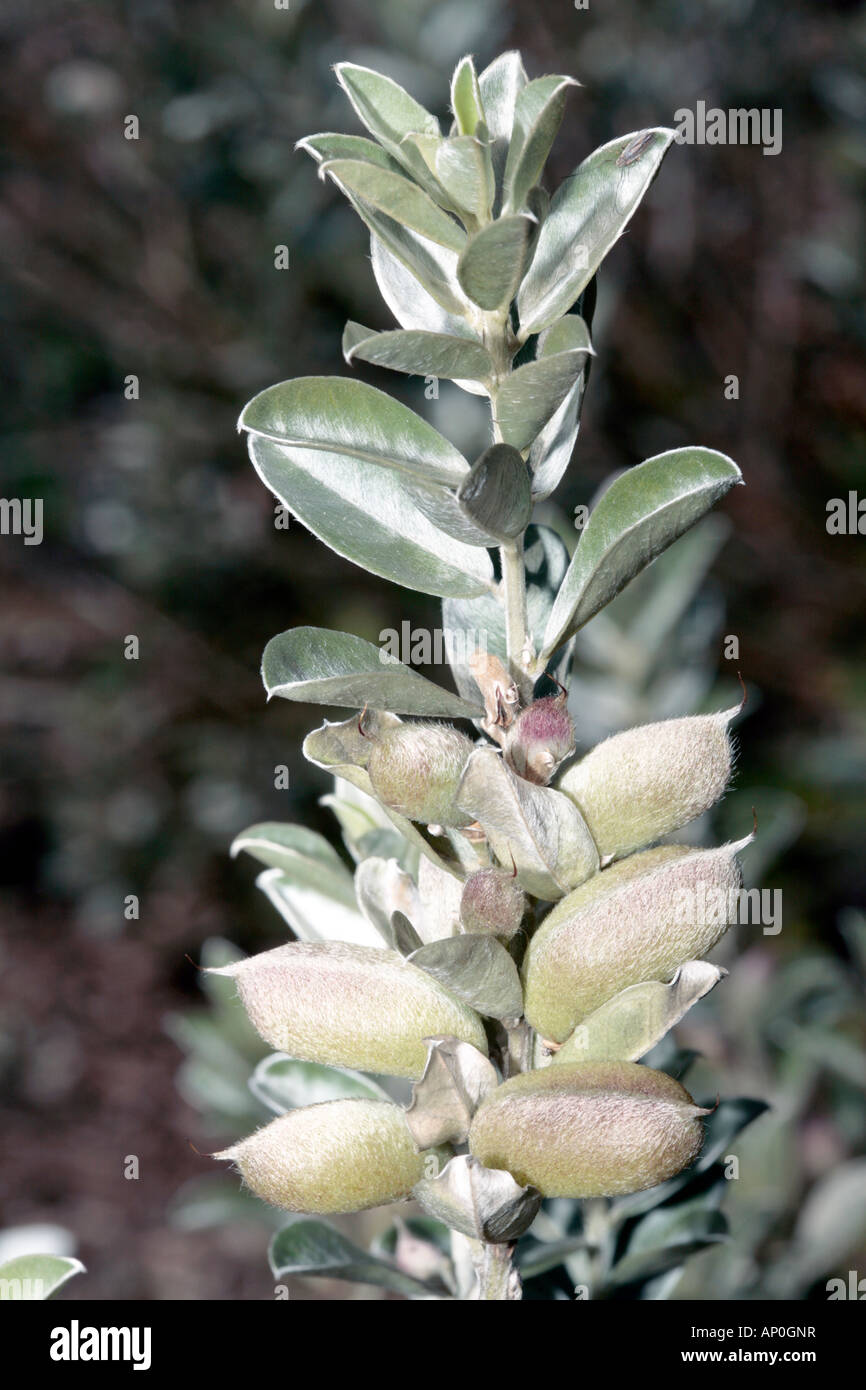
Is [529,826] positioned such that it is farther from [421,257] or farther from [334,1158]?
[421,257]

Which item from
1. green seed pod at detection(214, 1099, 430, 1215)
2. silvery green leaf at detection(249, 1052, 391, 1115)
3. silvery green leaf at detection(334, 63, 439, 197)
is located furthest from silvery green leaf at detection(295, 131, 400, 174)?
silvery green leaf at detection(249, 1052, 391, 1115)

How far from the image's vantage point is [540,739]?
63 cm

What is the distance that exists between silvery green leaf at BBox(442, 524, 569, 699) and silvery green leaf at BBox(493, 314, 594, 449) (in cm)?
12

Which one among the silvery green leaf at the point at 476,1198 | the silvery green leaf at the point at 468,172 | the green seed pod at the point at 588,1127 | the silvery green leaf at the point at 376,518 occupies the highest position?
the silvery green leaf at the point at 468,172

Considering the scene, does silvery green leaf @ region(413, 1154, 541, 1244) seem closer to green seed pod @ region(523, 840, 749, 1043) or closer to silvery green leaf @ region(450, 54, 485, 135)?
green seed pod @ region(523, 840, 749, 1043)

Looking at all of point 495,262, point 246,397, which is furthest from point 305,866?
point 246,397

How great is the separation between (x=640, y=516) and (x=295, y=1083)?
515 millimetres

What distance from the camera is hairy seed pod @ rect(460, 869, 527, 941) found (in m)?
0.60

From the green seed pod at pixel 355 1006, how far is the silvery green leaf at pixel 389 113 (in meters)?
0.39

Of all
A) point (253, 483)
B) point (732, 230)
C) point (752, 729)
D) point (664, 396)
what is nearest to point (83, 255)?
point (253, 483)

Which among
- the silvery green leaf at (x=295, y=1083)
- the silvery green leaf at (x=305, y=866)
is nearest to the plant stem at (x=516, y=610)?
the silvery green leaf at (x=305, y=866)

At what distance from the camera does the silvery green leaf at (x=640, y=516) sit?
62 centimetres

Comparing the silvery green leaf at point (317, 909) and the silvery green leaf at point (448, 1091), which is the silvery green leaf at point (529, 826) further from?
the silvery green leaf at point (317, 909)

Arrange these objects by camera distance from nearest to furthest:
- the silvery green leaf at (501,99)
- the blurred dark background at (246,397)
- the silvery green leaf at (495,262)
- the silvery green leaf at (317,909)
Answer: the silvery green leaf at (495,262) < the silvery green leaf at (501,99) < the silvery green leaf at (317,909) < the blurred dark background at (246,397)
